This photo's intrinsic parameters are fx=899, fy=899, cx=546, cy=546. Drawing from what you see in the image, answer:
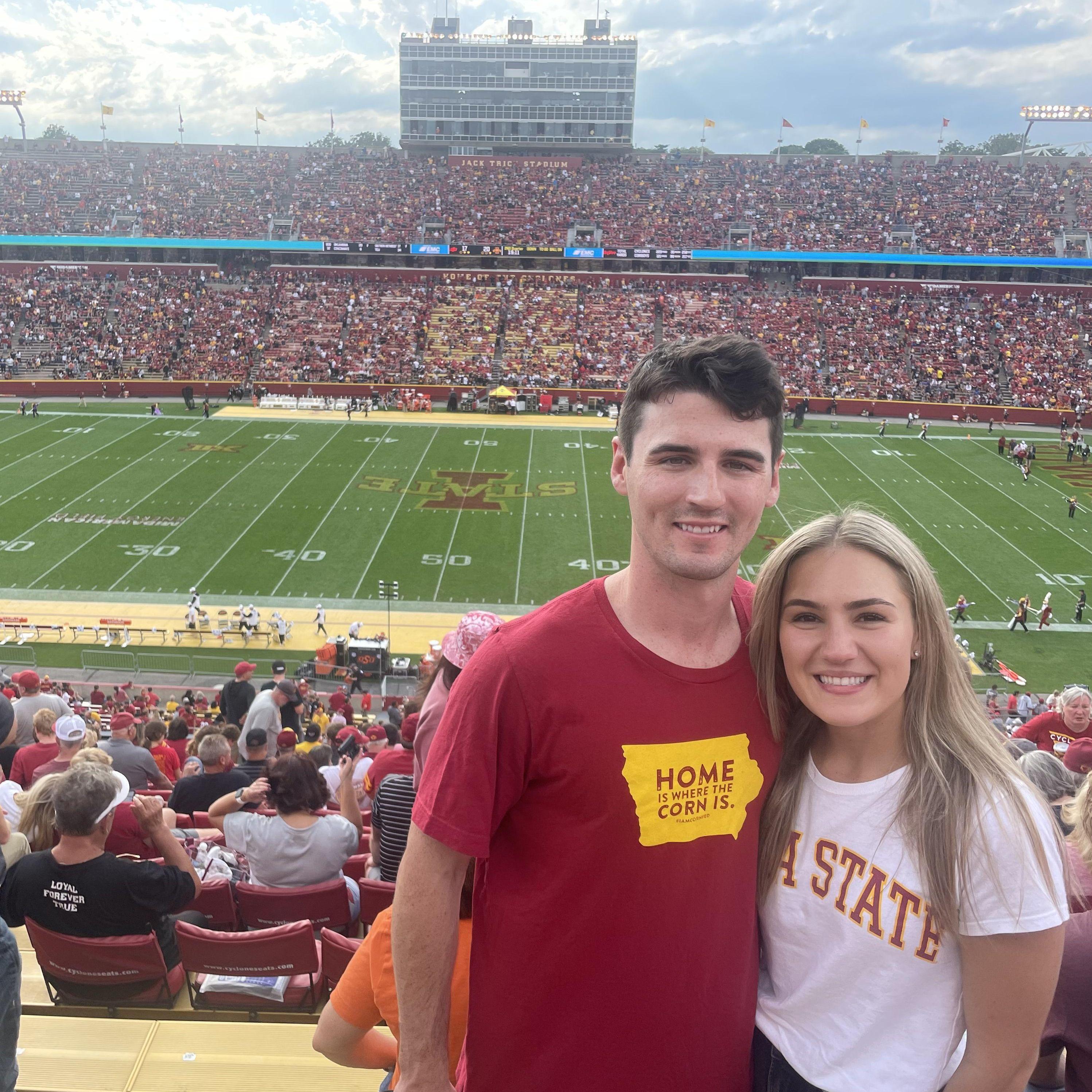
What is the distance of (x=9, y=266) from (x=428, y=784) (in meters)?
59.9

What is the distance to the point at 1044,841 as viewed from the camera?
1.95 metres

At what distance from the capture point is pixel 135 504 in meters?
27.2

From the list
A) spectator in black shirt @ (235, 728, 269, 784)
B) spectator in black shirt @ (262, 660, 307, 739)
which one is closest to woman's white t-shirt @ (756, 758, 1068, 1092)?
spectator in black shirt @ (235, 728, 269, 784)

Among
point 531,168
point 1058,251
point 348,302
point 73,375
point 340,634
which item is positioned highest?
point 531,168

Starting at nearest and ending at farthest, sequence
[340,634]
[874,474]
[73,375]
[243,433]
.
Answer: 1. [340,634]
2. [874,474]
3. [243,433]
4. [73,375]

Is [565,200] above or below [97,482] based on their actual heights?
above

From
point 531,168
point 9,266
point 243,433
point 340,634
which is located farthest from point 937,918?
point 531,168

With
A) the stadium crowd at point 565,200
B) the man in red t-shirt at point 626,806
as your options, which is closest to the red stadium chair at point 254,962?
the man in red t-shirt at point 626,806

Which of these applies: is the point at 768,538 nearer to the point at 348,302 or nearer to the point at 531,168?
the point at 348,302

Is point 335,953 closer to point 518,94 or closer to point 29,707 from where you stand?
point 29,707

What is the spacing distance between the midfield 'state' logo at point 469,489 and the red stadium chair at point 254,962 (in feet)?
76.8

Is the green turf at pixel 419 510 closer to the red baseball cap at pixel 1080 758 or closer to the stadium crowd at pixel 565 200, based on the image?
the red baseball cap at pixel 1080 758

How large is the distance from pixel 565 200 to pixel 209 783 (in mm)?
58192

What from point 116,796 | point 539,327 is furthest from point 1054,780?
point 539,327
